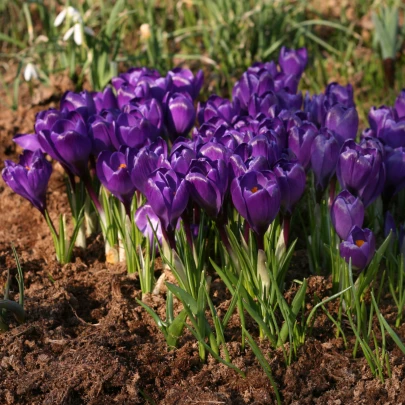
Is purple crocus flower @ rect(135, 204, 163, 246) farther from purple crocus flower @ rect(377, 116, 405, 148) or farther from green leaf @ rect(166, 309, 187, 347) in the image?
purple crocus flower @ rect(377, 116, 405, 148)

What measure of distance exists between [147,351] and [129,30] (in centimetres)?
288

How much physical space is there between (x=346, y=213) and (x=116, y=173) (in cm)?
72

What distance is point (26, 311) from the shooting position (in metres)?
2.08

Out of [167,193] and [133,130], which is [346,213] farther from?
[133,130]

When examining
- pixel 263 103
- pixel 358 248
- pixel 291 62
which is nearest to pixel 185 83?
pixel 263 103

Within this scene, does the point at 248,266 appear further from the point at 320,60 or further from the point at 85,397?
the point at 320,60

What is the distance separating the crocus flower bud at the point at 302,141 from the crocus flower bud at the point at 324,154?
0.03 meters

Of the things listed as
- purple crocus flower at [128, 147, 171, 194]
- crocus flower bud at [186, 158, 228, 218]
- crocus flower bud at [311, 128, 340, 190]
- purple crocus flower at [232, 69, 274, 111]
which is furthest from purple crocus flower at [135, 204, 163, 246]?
purple crocus flower at [232, 69, 274, 111]

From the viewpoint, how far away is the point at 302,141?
2.16 m

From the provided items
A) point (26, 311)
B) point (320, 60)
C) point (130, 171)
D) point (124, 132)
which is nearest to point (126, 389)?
point (26, 311)

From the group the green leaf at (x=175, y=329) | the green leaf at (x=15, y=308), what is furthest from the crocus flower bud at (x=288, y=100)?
the green leaf at (x=15, y=308)

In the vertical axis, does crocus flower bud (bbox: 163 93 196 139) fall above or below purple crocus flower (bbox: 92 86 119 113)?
below

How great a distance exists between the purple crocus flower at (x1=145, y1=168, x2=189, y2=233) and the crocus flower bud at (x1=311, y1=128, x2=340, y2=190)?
0.48 metres

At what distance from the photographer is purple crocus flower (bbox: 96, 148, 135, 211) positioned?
2.13 metres
